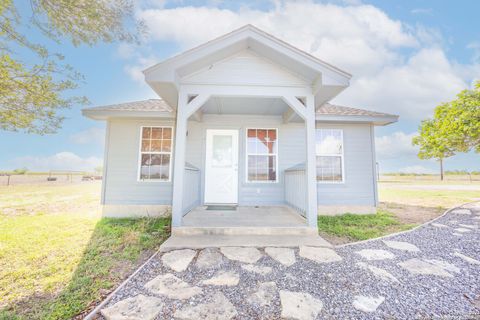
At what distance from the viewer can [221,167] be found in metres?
5.65

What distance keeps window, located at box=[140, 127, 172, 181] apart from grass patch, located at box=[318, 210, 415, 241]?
13.5 ft

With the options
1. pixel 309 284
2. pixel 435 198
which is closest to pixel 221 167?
pixel 309 284

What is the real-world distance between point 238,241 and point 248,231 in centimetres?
36

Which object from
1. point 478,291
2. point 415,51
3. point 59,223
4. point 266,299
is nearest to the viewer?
point 266,299

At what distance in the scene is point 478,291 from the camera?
1913mm

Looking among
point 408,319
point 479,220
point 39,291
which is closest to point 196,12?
point 39,291

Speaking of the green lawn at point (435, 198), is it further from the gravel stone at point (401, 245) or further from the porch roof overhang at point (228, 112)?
the gravel stone at point (401, 245)

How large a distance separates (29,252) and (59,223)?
176 centimetres

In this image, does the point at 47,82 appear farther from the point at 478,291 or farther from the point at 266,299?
the point at 478,291

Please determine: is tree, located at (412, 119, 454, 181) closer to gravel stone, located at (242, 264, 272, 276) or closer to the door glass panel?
the door glass panel

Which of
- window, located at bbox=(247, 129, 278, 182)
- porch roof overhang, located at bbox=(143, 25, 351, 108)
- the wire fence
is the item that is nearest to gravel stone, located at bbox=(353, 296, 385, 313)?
porch roof overhang, located at bbox=(143, 25, 351, 108)

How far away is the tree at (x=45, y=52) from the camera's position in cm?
269

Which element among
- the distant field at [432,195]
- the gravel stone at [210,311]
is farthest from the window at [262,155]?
the distant field at [432,195]

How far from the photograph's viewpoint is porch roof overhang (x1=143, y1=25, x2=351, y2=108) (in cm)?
329
